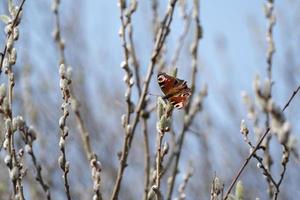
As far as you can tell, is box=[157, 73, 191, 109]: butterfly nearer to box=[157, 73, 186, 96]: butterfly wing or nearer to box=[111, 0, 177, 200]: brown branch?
box=[157, 73, 186, 96]: butterfly wing

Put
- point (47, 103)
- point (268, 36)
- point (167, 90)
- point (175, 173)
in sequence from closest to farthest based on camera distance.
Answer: point (167, 90), point (175, 173), point (268, 36), point (47, 103)

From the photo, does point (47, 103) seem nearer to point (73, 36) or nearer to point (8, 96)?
point (73, 36)

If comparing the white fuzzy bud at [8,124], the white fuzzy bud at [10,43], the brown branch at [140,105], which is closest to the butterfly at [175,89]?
the brown branch at [140,105]

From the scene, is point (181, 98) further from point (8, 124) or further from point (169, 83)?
point (8, 124)

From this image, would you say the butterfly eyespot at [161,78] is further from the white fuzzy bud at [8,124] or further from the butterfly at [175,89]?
the white fuzzy bud at [8,124]

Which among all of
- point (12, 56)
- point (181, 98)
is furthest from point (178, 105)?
point (12, 56)

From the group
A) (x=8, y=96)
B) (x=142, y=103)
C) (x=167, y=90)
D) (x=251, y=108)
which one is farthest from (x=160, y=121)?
(x=251, y=108)

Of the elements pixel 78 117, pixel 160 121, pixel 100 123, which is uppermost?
pixel 100 123

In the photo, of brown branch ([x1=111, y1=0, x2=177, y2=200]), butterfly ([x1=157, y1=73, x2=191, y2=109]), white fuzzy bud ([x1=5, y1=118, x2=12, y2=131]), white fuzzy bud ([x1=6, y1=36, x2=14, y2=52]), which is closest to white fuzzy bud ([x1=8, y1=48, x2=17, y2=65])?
white fuzzy bud ([x1=6, y1=36, x2=14, y2=52])
